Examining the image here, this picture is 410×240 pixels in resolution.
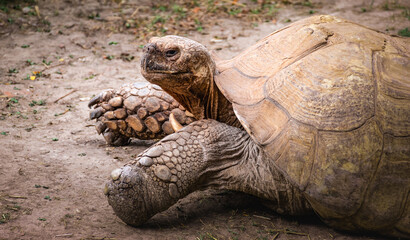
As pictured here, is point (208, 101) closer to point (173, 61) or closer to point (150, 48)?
point (173, 61)

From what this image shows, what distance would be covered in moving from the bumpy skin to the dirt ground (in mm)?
189

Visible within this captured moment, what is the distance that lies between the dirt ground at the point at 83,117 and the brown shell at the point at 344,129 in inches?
11.4

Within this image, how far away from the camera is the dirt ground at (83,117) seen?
2529mm

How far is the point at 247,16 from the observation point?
7445 millimetres

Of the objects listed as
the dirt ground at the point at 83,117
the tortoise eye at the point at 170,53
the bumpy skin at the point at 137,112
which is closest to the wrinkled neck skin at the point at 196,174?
the dirt ground at the point at 83,117

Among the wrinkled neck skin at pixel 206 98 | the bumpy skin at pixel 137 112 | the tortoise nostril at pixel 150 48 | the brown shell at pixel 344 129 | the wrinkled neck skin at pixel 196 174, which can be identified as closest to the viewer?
the brown shell at pixel 344 129

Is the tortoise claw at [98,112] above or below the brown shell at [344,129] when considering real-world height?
below

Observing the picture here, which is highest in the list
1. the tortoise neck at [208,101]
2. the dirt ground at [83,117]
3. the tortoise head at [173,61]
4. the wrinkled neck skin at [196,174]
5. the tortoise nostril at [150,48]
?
the tortoise nostril at [150,48]

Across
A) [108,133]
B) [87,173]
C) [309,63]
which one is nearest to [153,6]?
[108,133]

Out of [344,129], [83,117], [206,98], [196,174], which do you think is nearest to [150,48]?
[206,98]

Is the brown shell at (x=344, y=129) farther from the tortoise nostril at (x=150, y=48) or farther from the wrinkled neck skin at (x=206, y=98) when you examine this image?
the tortoise nostril at (x=150, y=48)

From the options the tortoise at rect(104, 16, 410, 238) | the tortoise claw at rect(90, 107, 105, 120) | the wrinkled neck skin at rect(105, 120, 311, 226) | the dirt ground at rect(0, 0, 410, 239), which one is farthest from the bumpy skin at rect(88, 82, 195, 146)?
the wrinkled neck skin at rect(105, 120, 311, 226)

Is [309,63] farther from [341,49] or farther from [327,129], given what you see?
[327,129]

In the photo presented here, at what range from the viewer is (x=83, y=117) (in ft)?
14.0
